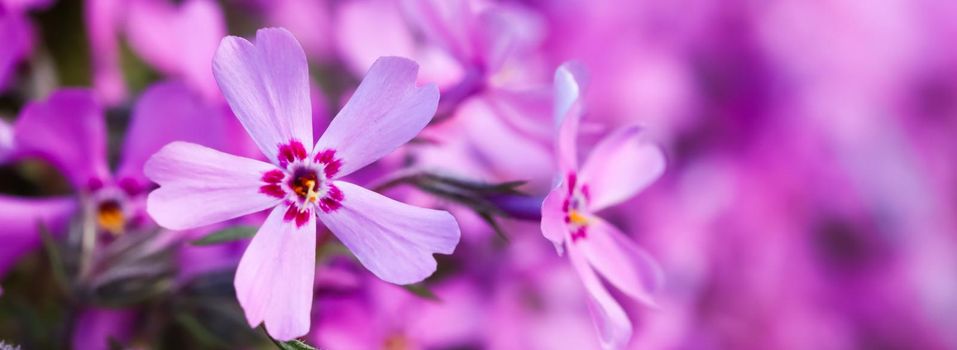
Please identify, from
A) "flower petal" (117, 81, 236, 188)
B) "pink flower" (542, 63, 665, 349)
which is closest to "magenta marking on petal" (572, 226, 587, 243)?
"pink flower" (542, 63, 665, 349)

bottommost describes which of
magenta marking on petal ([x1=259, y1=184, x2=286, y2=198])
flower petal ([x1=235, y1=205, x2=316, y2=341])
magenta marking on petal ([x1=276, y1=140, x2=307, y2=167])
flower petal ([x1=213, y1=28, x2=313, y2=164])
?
flower petal ([x1=235, y1=205, x2=316, y2=341])

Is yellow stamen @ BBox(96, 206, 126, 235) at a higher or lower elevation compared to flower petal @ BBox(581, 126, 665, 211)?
lower

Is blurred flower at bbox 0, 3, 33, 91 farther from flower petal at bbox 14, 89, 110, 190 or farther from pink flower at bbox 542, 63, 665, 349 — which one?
pink flower at bbox 542, 63, 665, 349

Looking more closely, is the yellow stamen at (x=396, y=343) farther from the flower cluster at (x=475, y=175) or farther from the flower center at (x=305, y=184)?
the flower center at (x=305, y=184)

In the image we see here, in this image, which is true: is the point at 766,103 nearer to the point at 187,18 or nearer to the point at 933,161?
the point at 933,161

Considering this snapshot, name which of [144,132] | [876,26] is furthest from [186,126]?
[876,26]

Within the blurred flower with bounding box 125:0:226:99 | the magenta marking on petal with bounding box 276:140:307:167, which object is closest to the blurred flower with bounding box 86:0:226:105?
the blurred flower with bounding box 125:0:226:99

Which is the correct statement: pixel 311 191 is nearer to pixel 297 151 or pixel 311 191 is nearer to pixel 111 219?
pixel 297 151

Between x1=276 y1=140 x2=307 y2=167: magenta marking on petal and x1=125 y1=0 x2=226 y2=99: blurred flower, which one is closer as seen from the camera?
x1=276 y1=140 x2=307 y2=167: magenta marking on petal
